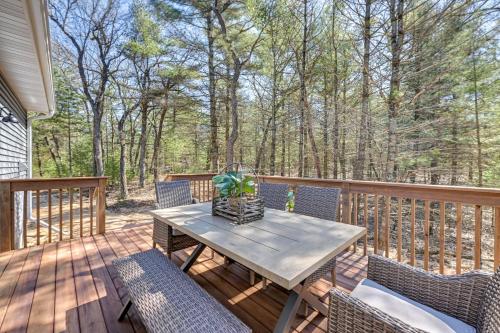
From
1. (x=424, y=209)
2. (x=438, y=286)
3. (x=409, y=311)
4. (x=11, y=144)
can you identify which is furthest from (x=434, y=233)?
(x=11, y=144)

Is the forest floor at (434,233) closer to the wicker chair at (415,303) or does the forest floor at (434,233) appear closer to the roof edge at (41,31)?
the roof edge at (41,31)

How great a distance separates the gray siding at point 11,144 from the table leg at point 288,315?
492cm

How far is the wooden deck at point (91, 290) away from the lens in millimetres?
1845

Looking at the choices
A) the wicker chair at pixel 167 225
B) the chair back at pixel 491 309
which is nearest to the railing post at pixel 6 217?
the wicker chair at pixel 167 225

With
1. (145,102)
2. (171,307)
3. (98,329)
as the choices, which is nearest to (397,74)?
(171,307)

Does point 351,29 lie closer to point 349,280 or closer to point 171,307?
point 349,280

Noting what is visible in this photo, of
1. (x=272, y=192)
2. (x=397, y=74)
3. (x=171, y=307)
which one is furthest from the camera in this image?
(x=397, y=74)

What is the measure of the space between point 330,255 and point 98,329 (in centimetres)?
174

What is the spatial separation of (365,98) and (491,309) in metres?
5.48

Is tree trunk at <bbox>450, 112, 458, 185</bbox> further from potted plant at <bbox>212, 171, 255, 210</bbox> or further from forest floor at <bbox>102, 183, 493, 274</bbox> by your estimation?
potted plant at <bbox>212, 171, 255, 210</bbox>

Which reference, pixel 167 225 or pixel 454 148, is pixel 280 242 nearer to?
pixel 167 225

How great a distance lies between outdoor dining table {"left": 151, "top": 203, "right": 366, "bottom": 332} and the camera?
127cm

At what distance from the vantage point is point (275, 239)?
1642 mm

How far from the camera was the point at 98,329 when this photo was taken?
5.81 feet
